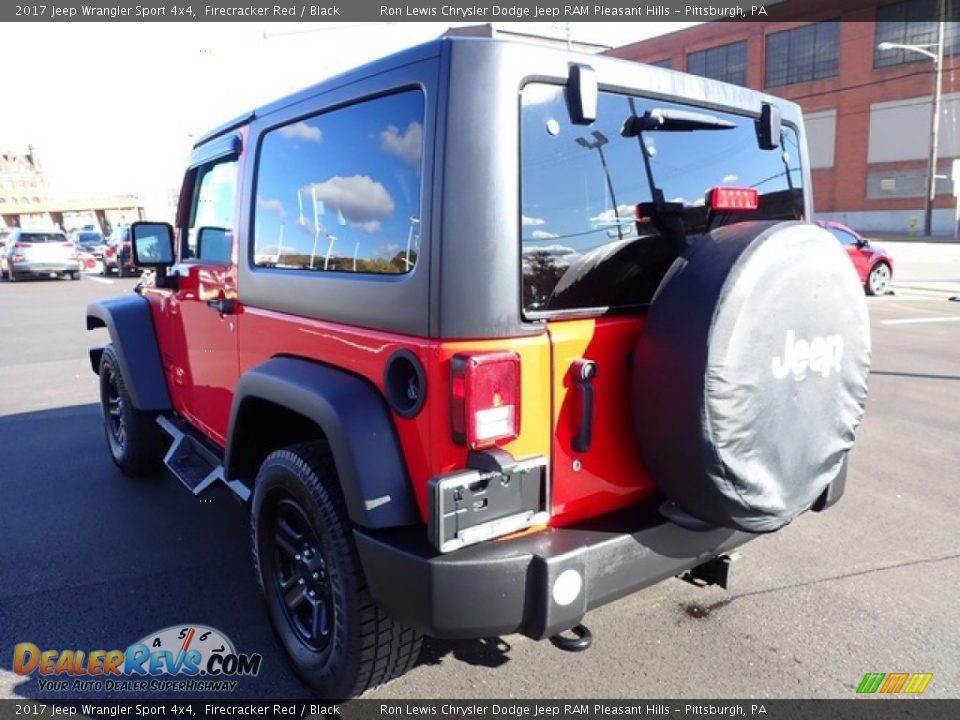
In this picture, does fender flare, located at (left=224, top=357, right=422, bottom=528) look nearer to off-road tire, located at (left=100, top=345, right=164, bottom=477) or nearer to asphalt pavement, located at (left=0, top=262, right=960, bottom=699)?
asphalt pavement, located at (left=0, top=262, right=960, bottom=699)

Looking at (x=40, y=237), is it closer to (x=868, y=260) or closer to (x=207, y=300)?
(x=207, y=300)

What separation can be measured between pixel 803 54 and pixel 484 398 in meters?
47.3

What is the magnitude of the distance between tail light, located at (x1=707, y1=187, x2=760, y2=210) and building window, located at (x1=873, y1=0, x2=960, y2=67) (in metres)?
41.1

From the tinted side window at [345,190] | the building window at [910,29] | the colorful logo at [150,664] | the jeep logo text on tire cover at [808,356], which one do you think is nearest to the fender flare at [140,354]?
the colorful logo at [150,664]

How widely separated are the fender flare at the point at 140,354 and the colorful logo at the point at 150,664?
5.21 feet

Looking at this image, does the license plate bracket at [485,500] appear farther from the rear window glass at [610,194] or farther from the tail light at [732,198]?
the tail light at [732,198]

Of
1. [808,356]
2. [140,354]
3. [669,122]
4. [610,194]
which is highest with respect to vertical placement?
[669,122]

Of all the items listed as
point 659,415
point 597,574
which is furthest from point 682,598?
point 659,415

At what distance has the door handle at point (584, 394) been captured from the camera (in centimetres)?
207

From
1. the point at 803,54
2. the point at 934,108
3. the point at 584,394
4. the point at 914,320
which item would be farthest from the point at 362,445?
the point at 803,54

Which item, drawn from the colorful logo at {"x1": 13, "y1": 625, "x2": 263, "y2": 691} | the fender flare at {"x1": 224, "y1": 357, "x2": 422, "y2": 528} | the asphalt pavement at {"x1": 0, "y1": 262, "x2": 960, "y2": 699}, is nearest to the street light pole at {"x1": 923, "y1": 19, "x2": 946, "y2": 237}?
the asphalt pavement at {"x1": 0, "y1": 262, "x2": 960, "y2": 699}

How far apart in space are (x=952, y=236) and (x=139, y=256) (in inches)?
1540

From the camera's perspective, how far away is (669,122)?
90.4 inches

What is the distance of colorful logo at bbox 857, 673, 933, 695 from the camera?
98.2 inches
